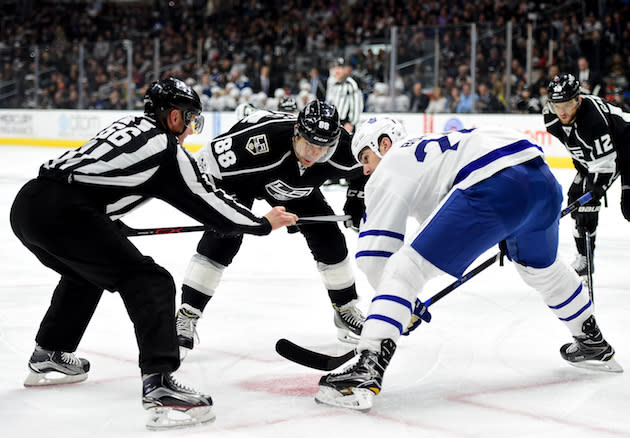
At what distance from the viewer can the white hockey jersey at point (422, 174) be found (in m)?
2.50

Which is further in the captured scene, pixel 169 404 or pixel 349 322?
pixel 349 322

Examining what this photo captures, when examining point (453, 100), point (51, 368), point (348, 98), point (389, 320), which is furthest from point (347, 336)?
point (453, 100)

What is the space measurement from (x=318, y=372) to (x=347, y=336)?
0.59m

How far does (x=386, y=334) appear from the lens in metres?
2.43

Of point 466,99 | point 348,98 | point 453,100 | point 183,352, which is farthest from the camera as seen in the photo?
point 453,100

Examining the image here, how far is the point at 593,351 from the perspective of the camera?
9.56 ft

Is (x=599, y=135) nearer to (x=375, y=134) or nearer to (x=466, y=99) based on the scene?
(x=375, y=134)

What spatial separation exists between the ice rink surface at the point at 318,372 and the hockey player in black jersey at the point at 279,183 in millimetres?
192

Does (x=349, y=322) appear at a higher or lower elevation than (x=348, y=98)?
lower

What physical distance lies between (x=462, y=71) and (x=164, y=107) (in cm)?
874

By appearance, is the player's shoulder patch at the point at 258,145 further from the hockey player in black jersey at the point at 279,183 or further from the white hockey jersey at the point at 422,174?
the white hockey jersey at the point at 422,174

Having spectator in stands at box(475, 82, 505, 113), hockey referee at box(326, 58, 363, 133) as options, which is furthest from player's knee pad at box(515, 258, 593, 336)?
spectator in stands at box(475, 82, 505, 113)

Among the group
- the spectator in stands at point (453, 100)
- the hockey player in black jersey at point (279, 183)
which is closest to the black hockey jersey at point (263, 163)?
the hockey player in black jersey at point (279, 183)

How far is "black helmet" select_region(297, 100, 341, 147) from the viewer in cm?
293
